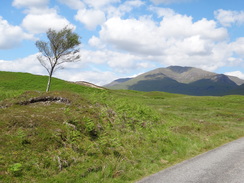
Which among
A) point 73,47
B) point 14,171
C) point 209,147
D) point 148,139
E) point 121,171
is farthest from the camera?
point 73,47

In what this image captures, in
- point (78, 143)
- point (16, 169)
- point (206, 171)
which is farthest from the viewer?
point (78, 143)

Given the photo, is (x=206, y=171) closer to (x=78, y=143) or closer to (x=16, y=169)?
(x=78, y=143)

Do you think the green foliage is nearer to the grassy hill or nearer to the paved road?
the grassy hill

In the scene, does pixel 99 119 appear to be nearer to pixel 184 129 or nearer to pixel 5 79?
pixel 184 129

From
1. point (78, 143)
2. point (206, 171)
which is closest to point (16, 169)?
point (78, 143)

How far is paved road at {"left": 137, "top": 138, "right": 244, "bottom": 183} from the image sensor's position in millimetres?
9619

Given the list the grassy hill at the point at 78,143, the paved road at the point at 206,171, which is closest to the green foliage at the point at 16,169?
the grassy hill at the point at 78,143

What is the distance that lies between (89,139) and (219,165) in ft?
25.3

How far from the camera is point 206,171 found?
10.8m

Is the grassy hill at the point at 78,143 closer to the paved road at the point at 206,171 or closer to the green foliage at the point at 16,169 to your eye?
the green foliage at the point at 16,169

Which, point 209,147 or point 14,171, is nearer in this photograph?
point 14,171

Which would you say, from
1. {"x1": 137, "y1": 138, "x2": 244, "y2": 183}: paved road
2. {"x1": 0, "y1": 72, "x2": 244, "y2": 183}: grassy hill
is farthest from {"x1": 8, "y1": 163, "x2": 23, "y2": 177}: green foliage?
{"x1": 137, "y1": 138, "x2": 244, "y2": 183}: paved road

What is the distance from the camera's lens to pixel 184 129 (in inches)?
871

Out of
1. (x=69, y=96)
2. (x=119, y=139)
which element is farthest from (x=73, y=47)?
(x=119, y=139)
